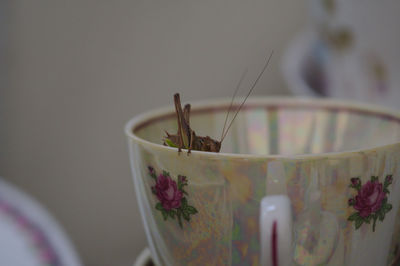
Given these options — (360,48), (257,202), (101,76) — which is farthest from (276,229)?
(101,76)

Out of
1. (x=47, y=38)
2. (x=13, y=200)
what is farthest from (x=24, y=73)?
(x=13, y=200)

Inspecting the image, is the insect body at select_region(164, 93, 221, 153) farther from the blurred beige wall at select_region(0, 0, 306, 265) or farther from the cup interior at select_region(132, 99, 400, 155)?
the blurred beige wall at select_region(0, 0, 306, 265)

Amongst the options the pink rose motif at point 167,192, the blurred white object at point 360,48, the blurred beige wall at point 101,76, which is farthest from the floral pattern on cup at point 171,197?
the blurred beige wall at point 101,76

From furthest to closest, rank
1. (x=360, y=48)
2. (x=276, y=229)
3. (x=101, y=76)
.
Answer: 1. (x=101, y=76)
2. (x=360, y=48)
3. (x=276, y=229)

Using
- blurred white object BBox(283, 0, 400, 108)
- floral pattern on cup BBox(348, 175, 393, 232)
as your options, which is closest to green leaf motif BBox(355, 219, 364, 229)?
floral pattern on cup BBox(348, 175, 393, 232)

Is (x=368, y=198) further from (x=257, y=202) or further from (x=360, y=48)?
(x=360, y=48)

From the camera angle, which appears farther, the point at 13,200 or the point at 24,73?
the point at 24,73

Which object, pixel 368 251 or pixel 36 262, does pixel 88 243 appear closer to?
pixel 36 262
